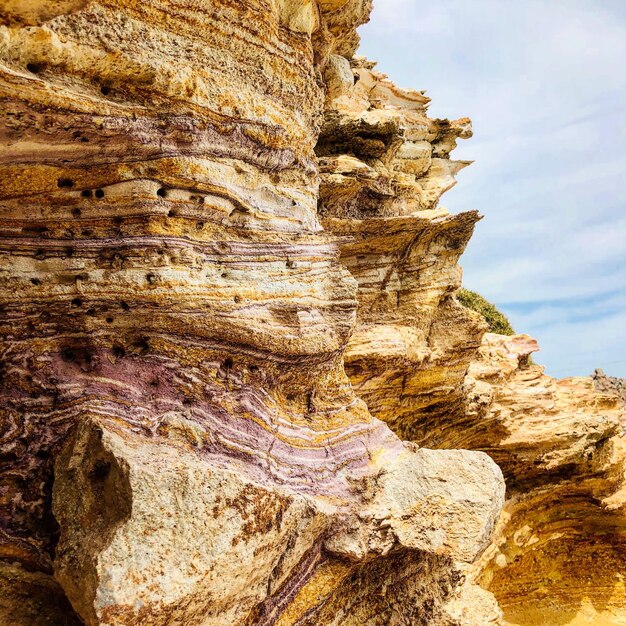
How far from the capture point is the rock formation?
428 centimetres

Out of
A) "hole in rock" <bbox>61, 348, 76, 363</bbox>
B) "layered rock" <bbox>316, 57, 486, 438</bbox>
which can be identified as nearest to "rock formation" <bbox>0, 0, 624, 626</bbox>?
"hole in rock" <bbox>61, 348, 76, 363</bbox>

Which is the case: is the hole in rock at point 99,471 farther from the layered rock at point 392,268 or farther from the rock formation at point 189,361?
the layered rock at point 392,268

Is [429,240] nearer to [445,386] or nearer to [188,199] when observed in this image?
[445,386]

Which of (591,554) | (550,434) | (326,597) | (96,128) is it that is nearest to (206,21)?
(96,128)

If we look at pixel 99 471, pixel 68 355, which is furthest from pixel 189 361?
pixel 99 471

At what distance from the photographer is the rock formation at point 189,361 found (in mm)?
4281

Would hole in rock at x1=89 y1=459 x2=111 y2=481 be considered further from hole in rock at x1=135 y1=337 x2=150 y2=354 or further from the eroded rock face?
the eroded rock face

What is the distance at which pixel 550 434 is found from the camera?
12219 millimetres

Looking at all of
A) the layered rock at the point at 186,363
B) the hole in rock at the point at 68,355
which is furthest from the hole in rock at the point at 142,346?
the hole in rock at the point at 68,355

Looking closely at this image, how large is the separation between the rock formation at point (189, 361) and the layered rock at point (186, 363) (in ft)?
0.07

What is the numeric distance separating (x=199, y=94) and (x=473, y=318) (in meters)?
7.35

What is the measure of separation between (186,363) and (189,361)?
3 centimetres

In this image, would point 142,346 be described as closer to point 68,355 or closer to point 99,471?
point 68,355

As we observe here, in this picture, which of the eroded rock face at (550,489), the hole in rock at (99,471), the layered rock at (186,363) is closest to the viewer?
the layered rock at (186,363)
